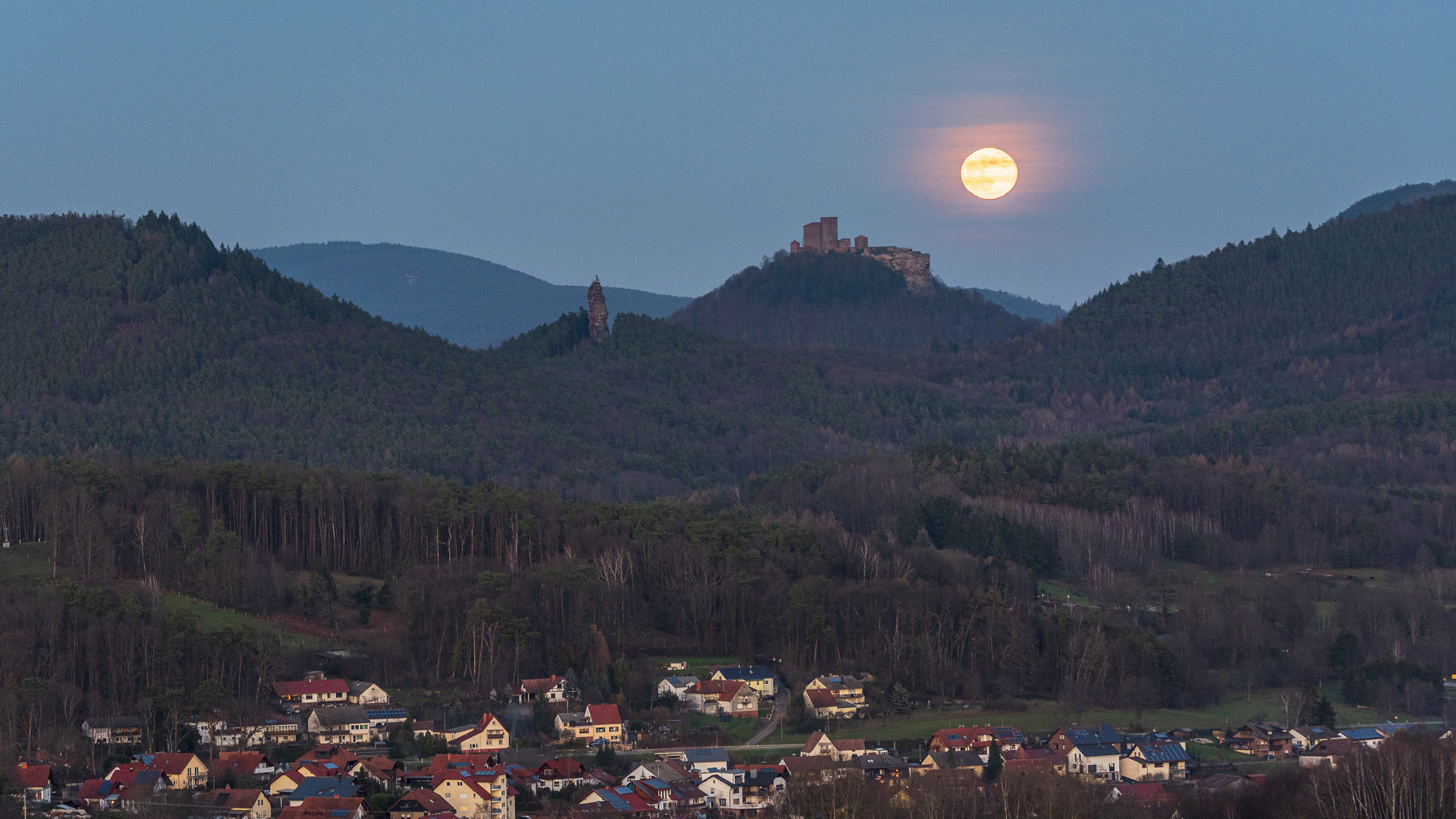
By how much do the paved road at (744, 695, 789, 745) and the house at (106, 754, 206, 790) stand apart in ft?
61.9

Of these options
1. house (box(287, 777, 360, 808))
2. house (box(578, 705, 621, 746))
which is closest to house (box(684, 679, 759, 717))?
house (box(578, 705, 621, 746))

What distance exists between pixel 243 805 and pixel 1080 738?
27072 millimetres

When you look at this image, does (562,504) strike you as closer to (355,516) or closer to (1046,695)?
(355,516)

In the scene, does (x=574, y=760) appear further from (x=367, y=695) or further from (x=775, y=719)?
(x=775, y=719)

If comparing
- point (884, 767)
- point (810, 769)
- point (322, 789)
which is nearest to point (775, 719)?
point (884, 767)

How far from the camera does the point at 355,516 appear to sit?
9950 centimetres

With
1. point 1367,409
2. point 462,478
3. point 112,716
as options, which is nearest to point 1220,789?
point 112,716

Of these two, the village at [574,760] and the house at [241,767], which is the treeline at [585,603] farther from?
the house at [241,767]

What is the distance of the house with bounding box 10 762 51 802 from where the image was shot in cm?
6253

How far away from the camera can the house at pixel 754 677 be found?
82.0 meters

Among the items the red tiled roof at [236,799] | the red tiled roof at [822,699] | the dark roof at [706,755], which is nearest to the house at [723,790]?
the dark roof at [706,755]

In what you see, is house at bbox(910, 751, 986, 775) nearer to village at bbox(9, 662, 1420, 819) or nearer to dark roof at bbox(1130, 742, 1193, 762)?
village at bbox(9, 662, 1420, 819)

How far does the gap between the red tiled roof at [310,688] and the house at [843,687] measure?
55.7 ft

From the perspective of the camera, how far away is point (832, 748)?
2810 inches
